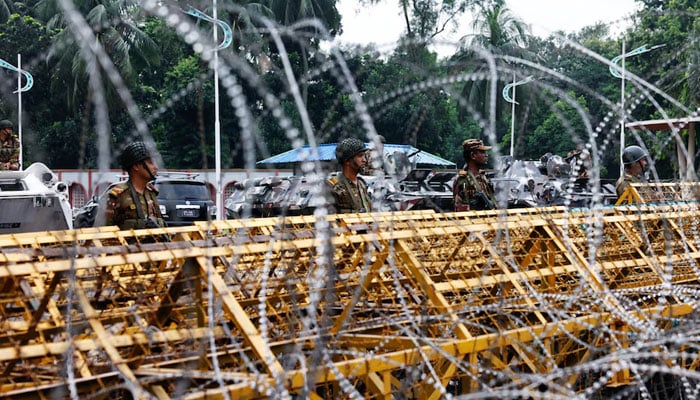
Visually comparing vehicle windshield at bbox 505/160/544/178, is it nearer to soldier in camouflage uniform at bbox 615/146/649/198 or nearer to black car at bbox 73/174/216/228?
black car at bbox 73/174/216/228

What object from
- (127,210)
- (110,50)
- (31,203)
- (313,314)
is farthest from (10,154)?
(313,314)

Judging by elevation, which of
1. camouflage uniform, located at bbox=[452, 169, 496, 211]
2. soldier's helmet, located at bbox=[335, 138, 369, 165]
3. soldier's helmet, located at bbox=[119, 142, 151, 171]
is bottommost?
camouflage uniform, located at bbox=[452, 169, 496, 211]

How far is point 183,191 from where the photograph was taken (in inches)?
826

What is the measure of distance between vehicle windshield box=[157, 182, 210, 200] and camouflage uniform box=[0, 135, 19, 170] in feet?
23.9

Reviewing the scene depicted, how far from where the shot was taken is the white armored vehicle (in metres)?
11.3

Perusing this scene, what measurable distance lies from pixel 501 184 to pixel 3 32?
17735 mm

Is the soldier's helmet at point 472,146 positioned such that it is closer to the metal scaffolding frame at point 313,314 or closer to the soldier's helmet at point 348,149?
the soldier's helmet at point 348,149

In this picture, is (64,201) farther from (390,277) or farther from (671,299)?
(671,299)

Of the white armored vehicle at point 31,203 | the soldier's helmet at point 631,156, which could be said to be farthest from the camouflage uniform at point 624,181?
the white armored vehicle at point 31,203

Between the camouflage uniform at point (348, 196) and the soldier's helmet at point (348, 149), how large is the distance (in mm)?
215

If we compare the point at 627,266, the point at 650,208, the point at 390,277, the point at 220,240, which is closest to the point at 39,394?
the point at 220,240

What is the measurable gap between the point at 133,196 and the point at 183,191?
15.0m

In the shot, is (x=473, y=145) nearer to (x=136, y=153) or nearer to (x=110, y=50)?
(x=136, y=153)

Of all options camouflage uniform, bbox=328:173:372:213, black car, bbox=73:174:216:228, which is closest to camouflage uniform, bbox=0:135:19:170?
camouflage uniform, bbox=328:173:372:213
